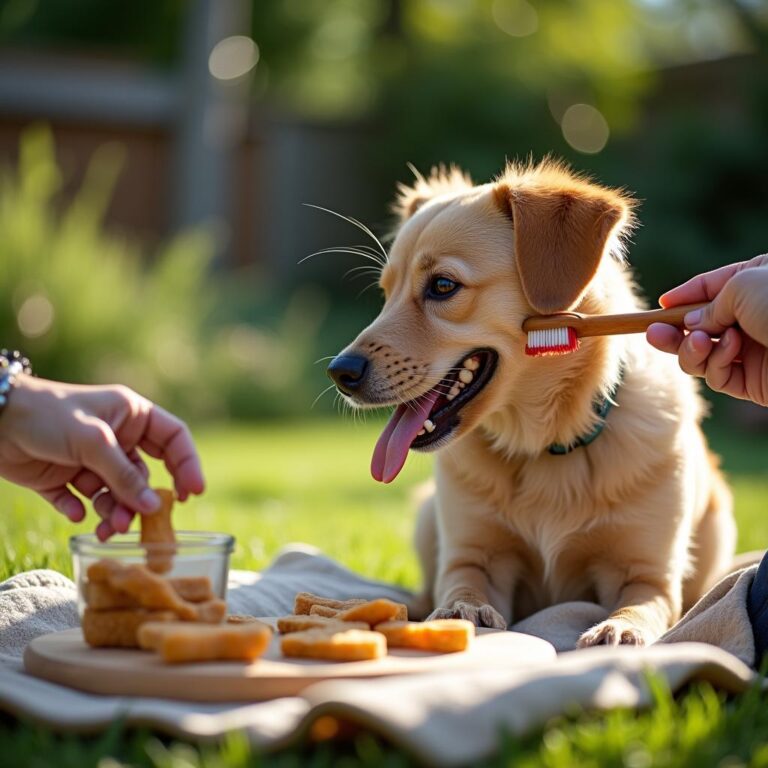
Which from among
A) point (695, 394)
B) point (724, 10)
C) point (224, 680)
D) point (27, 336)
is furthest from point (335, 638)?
point (724, 10)

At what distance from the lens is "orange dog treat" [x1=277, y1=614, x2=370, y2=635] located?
2471mm

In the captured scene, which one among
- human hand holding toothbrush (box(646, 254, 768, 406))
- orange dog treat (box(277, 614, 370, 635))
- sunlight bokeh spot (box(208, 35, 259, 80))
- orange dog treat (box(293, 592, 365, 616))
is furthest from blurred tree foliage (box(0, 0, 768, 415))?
orange dog treat (box(277, 614, 370, 635))

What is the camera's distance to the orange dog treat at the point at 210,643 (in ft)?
7.16

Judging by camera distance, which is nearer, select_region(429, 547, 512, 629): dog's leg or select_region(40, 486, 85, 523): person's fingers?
select_region(40, 486, 85, 523): person's fingers

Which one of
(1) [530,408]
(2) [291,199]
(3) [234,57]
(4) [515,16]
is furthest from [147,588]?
(4) [515,16]

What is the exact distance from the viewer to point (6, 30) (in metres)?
27.1

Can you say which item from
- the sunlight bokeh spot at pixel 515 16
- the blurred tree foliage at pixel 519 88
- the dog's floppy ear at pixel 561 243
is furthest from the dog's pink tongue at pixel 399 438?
the sunlight bokeh spot at pixel 515 16

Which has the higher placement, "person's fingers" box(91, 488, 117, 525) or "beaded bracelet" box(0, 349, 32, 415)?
"beaded bracelet" box(0, 349, 32, 415)

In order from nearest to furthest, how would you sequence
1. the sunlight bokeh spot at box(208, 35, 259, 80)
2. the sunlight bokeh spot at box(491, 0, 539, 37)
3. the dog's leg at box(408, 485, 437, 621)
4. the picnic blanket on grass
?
the picnic blanket on grass < the dog's leg at box(408, 485, 437, 621) < the sunlight bokeh spot at box(208, 35, 259, 80) < the sunlight bokeh spot at box(491, 0, 539, 37)

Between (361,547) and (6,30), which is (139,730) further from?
(6,30)

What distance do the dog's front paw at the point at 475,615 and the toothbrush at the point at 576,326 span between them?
73 cm

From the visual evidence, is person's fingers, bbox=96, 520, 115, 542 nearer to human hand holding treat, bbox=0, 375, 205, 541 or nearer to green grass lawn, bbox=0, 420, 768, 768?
human hand holding treat, bbox=0, 375, 205, 541

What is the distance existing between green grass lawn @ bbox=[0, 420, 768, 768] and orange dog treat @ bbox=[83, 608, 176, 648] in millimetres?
242

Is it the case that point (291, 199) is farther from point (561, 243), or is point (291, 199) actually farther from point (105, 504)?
point (105, 504)
